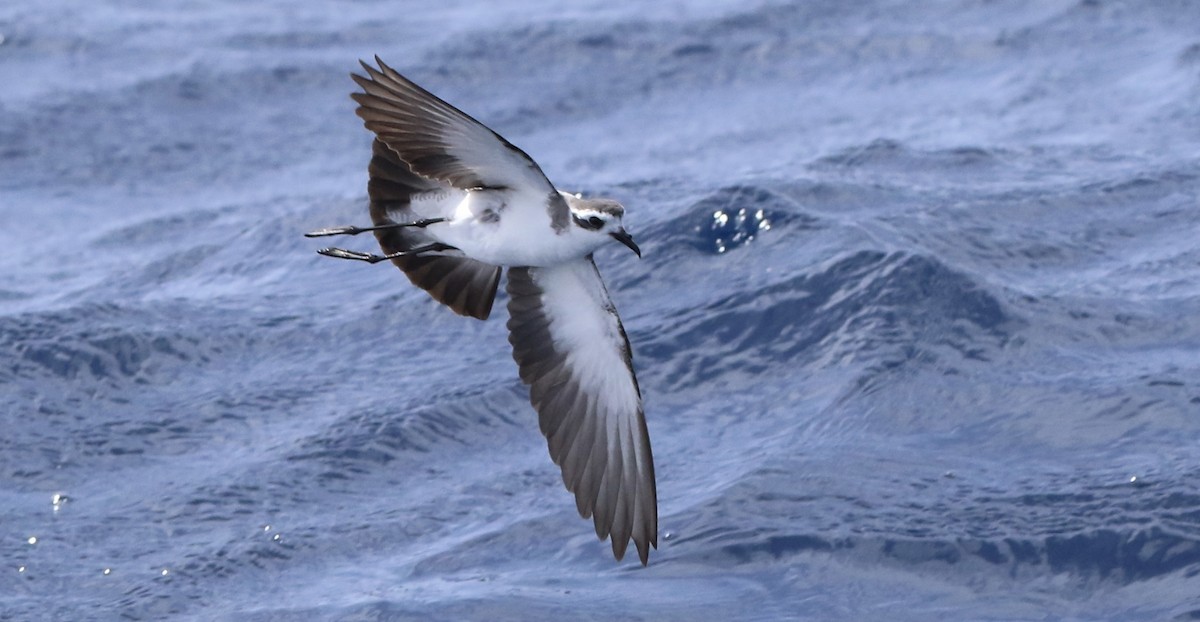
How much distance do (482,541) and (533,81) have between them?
8.80 meters

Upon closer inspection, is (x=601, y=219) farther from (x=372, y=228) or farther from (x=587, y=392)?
(x=587, y=392)

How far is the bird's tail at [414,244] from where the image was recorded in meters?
7.77

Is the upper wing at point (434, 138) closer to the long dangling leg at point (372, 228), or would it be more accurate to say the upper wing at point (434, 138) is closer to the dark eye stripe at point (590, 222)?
the dark eye stripe at point (590, 222)

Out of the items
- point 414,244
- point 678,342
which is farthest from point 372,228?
point 678,342

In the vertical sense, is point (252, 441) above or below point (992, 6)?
below

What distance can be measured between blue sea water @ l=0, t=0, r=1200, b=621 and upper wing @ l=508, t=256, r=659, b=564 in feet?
1.99

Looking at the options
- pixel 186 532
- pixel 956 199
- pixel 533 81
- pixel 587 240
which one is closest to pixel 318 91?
pixel 533 81

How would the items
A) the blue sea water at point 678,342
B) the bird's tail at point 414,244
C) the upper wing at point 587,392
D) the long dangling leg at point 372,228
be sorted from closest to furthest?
the long dangling leg at point 372,228 < the bird's tail at point 414,244 < the upper wing at point 587,392 < the blue sea water at point 678,342

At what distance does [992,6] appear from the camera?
18.5 m

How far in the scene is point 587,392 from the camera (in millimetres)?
8422

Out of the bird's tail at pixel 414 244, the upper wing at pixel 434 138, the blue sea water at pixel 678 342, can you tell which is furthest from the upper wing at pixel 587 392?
the upper wing at pixel 434 138

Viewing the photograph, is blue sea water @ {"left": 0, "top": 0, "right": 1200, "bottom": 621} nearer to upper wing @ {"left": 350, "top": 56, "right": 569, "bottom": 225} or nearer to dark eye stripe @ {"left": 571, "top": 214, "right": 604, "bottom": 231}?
dark eye stripe @ {"left": 571, "top": 214, "right": 604, "bottom": 231}

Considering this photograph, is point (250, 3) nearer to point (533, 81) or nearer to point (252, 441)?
point (533, 81)

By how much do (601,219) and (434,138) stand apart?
2.53 ft
